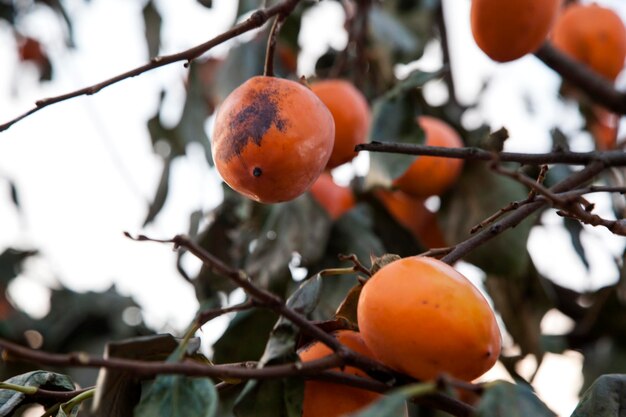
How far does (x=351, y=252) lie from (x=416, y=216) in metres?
0.24

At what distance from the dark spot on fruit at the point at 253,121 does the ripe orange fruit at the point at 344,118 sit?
42 cm

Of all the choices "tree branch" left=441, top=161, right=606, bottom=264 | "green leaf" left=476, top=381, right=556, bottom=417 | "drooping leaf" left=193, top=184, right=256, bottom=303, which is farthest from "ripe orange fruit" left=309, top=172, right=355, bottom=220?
"green leaf" left=476, top=381, right=556, bottom=417

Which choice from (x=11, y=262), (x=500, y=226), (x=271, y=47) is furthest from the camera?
(x=11, y=262)

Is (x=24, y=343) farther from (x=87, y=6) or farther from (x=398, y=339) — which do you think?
(x=398, y=339)

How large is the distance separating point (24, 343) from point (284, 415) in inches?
64.9

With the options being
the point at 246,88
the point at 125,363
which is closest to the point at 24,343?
the point at 246,88

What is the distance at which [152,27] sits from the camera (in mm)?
1763

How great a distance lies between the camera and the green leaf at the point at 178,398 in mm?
670

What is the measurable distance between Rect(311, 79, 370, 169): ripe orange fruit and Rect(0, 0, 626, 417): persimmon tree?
54mm

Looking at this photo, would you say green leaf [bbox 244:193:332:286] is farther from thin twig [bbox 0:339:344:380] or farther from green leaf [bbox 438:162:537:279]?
thin twig [bbox 0:339:344:380]

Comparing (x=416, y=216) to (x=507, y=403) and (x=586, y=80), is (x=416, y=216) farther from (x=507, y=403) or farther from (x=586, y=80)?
(x=507, y=403)

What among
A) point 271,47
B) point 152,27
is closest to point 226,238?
point 152,27

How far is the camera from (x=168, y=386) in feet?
2.25

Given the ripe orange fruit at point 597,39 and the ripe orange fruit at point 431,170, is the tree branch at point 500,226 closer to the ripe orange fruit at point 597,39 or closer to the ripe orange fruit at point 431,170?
the ripe orange fruit at point 431,170
